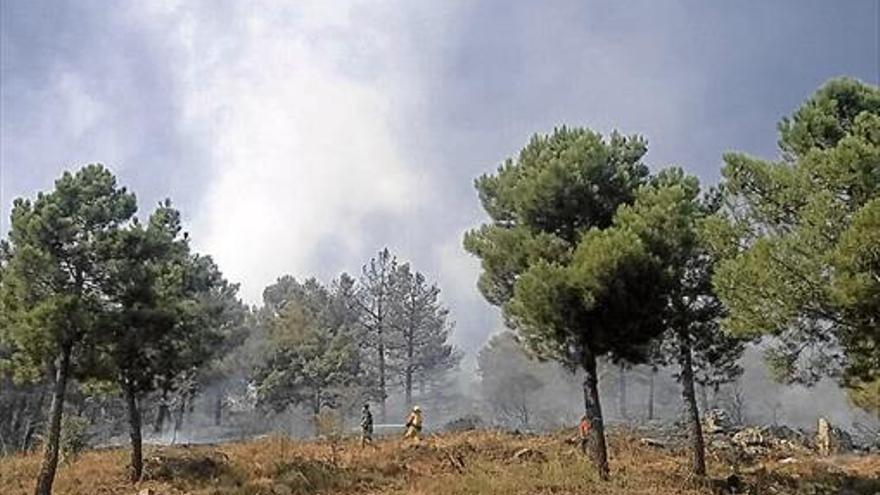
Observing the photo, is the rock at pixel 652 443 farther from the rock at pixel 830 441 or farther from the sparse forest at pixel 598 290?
the rock at pixel 830 441

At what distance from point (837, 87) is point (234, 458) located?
64.0ft

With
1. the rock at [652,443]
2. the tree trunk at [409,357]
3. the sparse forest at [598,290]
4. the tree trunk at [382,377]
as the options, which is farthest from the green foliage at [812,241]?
the tree trunk at [409,357]

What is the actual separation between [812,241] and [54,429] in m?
17.8

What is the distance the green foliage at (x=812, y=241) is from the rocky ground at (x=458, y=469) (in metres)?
5.31

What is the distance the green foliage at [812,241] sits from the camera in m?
13.2

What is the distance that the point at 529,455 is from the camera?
24.7m

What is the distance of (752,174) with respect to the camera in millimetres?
15820

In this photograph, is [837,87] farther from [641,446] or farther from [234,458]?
[234,458]

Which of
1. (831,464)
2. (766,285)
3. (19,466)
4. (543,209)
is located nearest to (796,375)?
(766,285)

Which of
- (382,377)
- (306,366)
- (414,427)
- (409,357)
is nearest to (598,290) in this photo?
(414,427)

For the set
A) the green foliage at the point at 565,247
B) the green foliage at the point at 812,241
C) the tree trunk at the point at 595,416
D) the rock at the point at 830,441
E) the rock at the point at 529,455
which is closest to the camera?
the green foliage at the point at 812,241

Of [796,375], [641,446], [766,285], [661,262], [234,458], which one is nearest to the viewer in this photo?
[766,285]

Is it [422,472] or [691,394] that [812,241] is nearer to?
[691,394]

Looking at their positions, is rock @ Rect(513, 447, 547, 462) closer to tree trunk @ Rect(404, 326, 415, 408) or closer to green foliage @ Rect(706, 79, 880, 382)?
green foliage @ Rect(706, 79, 880, 382)
